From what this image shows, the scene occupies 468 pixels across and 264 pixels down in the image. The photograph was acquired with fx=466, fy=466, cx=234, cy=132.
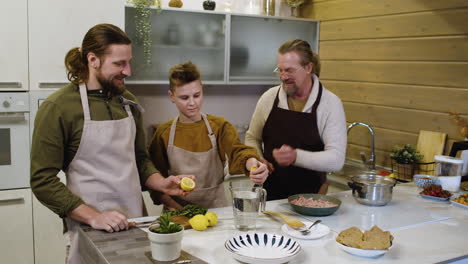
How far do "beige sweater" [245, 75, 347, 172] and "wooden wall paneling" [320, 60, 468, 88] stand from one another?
93 cm

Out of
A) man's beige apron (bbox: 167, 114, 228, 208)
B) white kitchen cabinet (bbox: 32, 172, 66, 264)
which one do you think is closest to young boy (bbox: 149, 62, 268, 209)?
man's beige apron (bbox: 167, 114, 228, 208)

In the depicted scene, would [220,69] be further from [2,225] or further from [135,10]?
[2,225]

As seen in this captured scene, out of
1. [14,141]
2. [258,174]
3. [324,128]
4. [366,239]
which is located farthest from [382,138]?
[14,141]

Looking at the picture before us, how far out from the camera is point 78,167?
5.83 feet

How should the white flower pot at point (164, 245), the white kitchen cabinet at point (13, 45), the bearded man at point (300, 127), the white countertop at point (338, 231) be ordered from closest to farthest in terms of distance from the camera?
1. the white flower pot at point (164, 245)
2. the white countertop at point (338, 231)
3. the bearded man at point (300, 127)
4. the white kitchen cabinet at point (13, 45)

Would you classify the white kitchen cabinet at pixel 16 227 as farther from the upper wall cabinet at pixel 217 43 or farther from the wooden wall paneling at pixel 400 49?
the wooden wall paneling at pixel 400 49

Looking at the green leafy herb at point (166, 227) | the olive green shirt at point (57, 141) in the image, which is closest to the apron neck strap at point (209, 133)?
the olive green shirt at point (57, 141)

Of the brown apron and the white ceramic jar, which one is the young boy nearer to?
the brown apron

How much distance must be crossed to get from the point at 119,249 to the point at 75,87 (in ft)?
2.24

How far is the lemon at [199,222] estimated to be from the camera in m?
1.67

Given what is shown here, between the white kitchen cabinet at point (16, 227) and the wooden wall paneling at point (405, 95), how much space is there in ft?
7.81

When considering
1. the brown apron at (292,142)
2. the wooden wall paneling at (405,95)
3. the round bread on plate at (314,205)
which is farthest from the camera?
the wooden wall paneling at (405,95)

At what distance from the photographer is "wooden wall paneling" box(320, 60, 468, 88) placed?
2.87 m

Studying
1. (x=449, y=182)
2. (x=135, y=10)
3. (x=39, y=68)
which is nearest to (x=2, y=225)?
(x=39, y=68)
